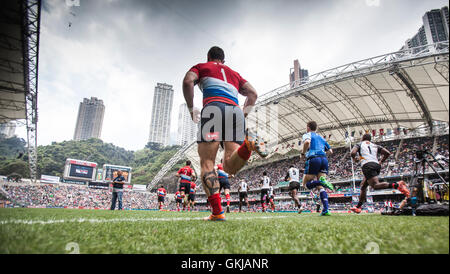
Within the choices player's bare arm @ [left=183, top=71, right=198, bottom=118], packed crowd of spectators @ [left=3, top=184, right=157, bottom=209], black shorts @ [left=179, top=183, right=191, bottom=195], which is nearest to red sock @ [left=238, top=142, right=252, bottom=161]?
player's bare arm @ [left=183, top=71, right=198, bottom=118]

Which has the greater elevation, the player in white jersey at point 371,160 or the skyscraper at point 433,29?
the skyscraper at point 433,29

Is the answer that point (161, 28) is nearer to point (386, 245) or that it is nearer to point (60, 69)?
point (60, 69)

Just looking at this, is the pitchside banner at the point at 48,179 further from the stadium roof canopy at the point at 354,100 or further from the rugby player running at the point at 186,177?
the rugby player running at the point at 186,177

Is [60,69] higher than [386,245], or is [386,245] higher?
[60,69]

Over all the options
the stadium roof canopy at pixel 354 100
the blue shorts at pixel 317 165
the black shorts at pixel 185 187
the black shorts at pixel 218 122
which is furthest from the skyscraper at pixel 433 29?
the stadium roof canopy at pixel 354 100

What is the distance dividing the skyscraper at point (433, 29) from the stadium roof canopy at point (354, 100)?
46.2 ft

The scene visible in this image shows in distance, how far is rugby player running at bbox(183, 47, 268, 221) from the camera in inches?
97.3

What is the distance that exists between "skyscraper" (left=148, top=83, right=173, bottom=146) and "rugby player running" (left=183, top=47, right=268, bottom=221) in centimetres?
8626

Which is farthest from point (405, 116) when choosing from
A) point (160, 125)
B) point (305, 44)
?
point (160, 125)

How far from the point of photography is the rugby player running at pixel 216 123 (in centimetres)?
247

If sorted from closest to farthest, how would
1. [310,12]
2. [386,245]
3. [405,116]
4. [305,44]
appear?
[386,245], [310,12], [305,44], [405,116]

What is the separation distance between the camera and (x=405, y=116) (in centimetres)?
2139
